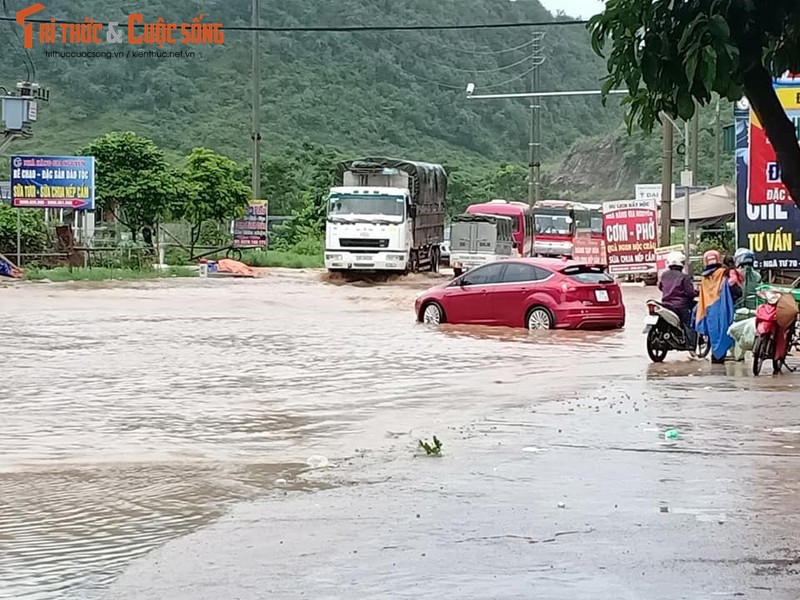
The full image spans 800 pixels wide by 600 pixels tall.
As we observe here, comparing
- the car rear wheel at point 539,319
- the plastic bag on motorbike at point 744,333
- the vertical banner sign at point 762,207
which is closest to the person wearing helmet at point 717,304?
the plastic bag on motorbike at point 744,333

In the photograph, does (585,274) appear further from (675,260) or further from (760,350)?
(760,350)

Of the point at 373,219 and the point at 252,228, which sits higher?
the point at 373,219

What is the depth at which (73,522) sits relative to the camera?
853 cm

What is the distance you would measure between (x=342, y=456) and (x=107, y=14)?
97202 millimetres

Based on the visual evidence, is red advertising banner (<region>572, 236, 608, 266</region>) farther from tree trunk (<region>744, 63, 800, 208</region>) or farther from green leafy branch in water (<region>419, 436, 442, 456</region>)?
tree trunk (<region>744, 63, 800, 208</region>)

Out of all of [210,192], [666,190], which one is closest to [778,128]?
[666,190]

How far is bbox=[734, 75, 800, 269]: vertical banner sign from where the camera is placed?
20.0 meters

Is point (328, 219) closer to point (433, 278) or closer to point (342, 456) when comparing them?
point (433, 278)

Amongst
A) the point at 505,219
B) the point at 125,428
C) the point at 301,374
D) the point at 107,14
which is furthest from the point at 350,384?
the point at 107,14

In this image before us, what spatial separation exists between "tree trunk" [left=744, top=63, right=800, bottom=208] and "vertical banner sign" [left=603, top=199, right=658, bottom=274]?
29.4m

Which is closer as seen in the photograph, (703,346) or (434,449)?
(434,449)

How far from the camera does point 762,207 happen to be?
20.2 m

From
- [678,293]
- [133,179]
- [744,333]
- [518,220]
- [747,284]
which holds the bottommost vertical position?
[744,333]

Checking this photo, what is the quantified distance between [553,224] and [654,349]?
3628cm
